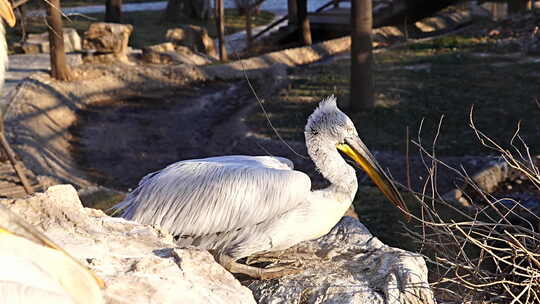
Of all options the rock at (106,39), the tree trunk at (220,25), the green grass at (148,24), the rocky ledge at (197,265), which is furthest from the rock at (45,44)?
the rocky ledge at (197,265)

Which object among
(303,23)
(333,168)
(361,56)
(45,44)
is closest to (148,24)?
(303,23)

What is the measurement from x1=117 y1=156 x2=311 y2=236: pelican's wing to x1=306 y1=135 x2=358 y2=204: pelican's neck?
0.21 meters

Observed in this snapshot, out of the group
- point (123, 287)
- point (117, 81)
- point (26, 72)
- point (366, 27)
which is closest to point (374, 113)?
point (366, 27)

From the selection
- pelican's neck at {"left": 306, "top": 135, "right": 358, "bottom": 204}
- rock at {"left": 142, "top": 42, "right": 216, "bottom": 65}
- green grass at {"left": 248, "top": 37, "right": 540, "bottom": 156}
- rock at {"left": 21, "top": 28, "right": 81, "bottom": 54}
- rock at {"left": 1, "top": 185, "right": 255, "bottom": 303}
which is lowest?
green grass at {"left": 248, "top": 37, "right": 540, "bottom": 156}

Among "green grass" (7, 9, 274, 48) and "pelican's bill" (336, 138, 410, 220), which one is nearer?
"pelican's bill" (336, 138, 410, 220)

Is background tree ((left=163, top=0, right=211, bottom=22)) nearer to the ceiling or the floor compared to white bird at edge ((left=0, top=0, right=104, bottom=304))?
nearer to the floor

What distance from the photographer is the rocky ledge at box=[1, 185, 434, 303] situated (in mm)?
2484

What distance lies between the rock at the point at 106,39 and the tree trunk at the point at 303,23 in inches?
178

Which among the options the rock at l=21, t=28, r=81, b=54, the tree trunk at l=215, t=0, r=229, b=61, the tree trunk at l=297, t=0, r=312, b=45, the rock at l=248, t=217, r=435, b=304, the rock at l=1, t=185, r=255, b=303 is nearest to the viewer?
the rock at l=1, t=185, r=255, b=303

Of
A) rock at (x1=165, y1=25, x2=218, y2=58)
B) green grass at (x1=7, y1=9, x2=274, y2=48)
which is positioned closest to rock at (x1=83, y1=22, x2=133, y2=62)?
rock at (x1=165, y1=25, x2=218, y2=58)

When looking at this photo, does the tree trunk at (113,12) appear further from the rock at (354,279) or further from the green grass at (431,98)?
the rock at (354,279)

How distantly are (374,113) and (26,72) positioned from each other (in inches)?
229

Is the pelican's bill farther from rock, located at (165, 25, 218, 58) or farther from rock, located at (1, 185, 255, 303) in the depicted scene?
rock, located at (165, 25, 218, 58)

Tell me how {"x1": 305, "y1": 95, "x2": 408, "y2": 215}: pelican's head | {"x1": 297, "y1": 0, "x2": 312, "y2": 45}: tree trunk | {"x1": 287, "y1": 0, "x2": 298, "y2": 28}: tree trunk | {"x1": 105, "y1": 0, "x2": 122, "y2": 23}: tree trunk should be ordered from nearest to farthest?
{"x1": 305, "y1": 95, "x2": 408, "y2": 215}: pelican's head < {"x1": 105, "y1": 0, "x2": 122, "y2": 23}: tree trunk < {"x1": 297, "y1": 0, "x2": 312, "y2": 45}: tree trunk < {"x1": 287, "y1": 0, "x2": 298, "y2": 28}: tree trunk
